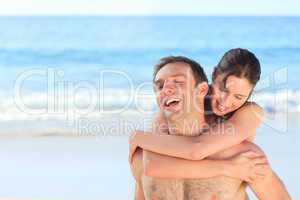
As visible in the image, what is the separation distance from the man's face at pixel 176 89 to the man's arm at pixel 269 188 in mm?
216

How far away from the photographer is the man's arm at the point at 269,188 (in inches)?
58.5

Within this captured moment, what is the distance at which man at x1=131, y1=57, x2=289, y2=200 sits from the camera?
4.86 ft

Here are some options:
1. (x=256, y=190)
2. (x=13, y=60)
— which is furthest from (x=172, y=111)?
(x=13, y=60)

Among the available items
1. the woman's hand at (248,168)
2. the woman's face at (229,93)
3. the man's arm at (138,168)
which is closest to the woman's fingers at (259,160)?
the woman's hand at (248,168)

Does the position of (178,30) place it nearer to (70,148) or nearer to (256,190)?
(70,148)

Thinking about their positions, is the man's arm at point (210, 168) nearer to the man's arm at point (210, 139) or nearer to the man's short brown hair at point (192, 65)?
the man's arm at point (210, 139)

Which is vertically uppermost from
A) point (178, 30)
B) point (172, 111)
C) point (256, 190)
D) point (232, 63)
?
point (178, 30)

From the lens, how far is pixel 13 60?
28.4ft

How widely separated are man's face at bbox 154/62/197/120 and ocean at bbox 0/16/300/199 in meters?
1.63

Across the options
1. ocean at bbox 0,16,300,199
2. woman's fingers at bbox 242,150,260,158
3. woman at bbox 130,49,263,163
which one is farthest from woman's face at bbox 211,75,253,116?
ocean at bbox 0,16,300,199

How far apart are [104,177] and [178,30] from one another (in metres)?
5.23

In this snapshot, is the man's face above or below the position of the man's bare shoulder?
above

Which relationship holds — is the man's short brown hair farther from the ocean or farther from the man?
the ocean

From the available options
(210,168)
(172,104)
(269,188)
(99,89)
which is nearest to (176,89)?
(172,104)
